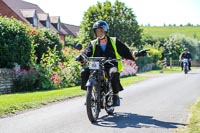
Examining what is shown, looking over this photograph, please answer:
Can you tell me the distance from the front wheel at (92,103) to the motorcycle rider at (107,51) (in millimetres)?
473

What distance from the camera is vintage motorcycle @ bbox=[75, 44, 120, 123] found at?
326 inches

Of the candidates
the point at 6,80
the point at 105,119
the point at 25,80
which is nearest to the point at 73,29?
the point at 25,80

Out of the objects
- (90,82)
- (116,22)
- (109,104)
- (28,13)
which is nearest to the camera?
(90,82)

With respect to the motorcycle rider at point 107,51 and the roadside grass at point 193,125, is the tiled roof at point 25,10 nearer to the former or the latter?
the motorcycle rider at point 107,51

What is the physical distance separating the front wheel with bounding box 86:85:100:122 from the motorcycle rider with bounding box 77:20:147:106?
1.55 ft

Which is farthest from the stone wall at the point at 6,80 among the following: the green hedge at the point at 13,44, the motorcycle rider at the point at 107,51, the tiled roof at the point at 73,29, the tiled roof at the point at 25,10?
the tiled roof at the point at 73,29

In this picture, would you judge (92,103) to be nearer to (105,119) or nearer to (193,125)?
(105,119)

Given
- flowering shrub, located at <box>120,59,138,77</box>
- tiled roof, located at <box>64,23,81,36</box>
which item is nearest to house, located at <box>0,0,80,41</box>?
tiled roof, located at <box>64,23,81,36</box>

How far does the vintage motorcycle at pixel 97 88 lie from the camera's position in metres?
8.28

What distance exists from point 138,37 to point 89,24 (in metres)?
7.56

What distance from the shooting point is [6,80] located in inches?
675

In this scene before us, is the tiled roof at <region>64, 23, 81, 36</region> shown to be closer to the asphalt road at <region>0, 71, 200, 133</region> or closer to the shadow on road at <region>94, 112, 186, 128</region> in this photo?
the asphalt road at <region>0, 71, 200, 133</region>

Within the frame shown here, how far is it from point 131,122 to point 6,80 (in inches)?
381

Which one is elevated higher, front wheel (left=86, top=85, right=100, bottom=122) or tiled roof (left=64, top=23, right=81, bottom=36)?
tiled roof (left=64, top=23, right=81, bottom=36)
